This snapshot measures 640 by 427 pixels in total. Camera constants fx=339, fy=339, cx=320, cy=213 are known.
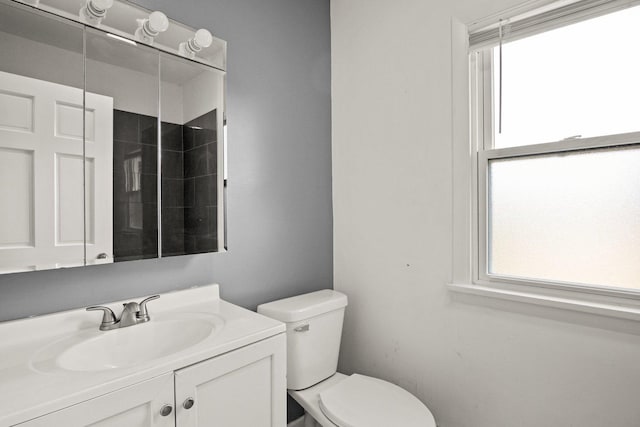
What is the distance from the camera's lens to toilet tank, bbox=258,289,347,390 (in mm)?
1473

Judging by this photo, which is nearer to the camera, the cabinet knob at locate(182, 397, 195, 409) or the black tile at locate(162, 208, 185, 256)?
the cabinet knob at locate(182, 397, 195, 409)

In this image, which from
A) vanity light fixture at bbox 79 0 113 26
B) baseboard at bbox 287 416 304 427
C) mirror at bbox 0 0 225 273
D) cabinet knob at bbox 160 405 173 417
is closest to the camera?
cabinet knob at bbox 160 405 173 417

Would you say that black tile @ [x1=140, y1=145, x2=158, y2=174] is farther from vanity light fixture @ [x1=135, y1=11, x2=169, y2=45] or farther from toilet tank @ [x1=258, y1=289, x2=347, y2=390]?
toilet tank @ [x1=258, y1=289, x2=347, y2=390]

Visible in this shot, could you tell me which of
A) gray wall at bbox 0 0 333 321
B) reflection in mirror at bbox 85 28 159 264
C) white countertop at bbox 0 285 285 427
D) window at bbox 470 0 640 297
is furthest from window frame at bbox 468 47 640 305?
reflection in mirror at bbox 85 28 159 264

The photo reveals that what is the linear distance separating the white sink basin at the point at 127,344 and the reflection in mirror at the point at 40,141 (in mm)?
237

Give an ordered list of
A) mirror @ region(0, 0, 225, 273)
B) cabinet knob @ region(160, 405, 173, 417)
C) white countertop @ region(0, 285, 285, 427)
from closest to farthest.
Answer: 1. white countertop @ region(0, 285, 285, 427)
2. cabinet knob @ region(160, 405, 173, 417)
3. mirror @ region(0, 0, 225, 273)

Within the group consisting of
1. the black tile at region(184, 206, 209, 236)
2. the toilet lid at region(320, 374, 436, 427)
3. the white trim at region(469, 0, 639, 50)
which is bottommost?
the toilet lid at region(320, 374, 436, 427)

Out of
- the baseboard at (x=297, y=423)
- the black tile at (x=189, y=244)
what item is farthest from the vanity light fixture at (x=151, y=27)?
the baseboard at (x=297, y=423)

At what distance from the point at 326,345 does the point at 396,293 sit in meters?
0.42

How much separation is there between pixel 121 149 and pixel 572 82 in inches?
63.7

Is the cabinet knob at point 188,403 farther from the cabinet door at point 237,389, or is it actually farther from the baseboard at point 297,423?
the baseboard at point 297,423

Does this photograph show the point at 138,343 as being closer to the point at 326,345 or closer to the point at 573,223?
the point at 326,345

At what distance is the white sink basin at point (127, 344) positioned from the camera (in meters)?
0.94

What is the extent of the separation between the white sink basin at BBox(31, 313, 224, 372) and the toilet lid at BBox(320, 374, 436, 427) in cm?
56
